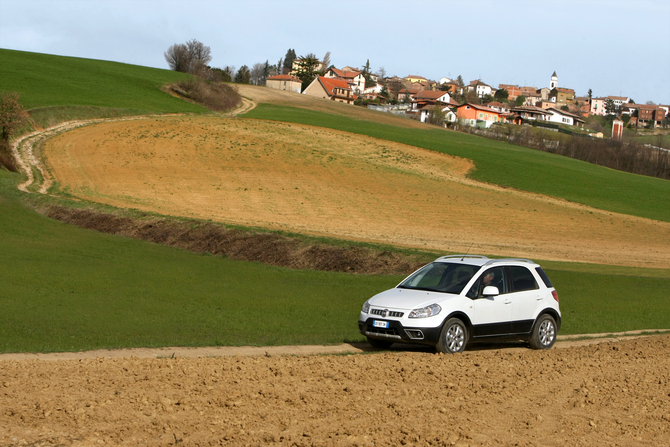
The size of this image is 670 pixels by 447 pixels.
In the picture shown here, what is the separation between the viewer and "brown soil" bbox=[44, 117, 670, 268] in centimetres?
3334

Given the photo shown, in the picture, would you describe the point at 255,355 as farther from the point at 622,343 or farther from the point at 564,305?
the point at 564,305

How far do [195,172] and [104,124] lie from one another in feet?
59.5

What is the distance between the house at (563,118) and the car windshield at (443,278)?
182691 mm

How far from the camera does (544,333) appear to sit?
43.1ft

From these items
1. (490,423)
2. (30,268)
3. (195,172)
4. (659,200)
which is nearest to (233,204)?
(195,172)

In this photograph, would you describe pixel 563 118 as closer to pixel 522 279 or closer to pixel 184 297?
pixel 184 297

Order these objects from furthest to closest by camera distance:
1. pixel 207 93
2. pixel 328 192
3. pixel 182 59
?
pixel 182 59, pixel 207 93, pixel 328 192

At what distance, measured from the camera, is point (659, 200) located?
55.1m

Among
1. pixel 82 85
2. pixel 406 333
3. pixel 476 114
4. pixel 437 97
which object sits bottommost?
pixel 406 333

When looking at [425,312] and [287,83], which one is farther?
[287,83]

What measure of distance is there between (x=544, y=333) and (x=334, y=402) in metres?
6.77

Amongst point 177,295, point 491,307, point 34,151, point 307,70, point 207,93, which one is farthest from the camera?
point 307,70

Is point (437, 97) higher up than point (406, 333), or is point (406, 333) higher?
point (437, 97)

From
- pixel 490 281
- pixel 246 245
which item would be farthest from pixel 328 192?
pixel 490 281
